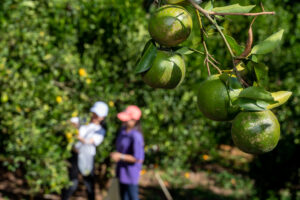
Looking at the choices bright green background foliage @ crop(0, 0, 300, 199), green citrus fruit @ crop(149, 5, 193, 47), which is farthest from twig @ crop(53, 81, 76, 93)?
green citrus fruit @ crop(149, 5, 193, 47)

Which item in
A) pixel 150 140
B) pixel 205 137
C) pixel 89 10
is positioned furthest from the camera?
pixel 205 137

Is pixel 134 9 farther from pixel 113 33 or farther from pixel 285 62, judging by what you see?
pixel 285 62

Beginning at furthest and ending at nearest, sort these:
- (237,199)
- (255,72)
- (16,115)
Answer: (237,199), (16,115), (255,72)

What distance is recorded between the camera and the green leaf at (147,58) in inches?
34.3

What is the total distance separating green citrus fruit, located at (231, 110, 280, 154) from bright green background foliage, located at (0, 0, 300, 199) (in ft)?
6.32

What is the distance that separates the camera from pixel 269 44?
735 mm

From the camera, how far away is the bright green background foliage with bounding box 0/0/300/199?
3287 mm

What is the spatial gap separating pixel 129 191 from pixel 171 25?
3.53 m

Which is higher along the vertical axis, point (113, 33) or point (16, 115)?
point (113, 33)

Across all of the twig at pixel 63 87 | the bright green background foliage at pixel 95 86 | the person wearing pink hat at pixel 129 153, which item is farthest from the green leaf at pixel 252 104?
the twig at pixel 63 87

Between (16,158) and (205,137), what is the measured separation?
2652mm

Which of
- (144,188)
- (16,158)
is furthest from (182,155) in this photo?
(16,158)

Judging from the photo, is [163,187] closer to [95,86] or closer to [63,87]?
[95,86]

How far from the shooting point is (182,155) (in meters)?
4.90
